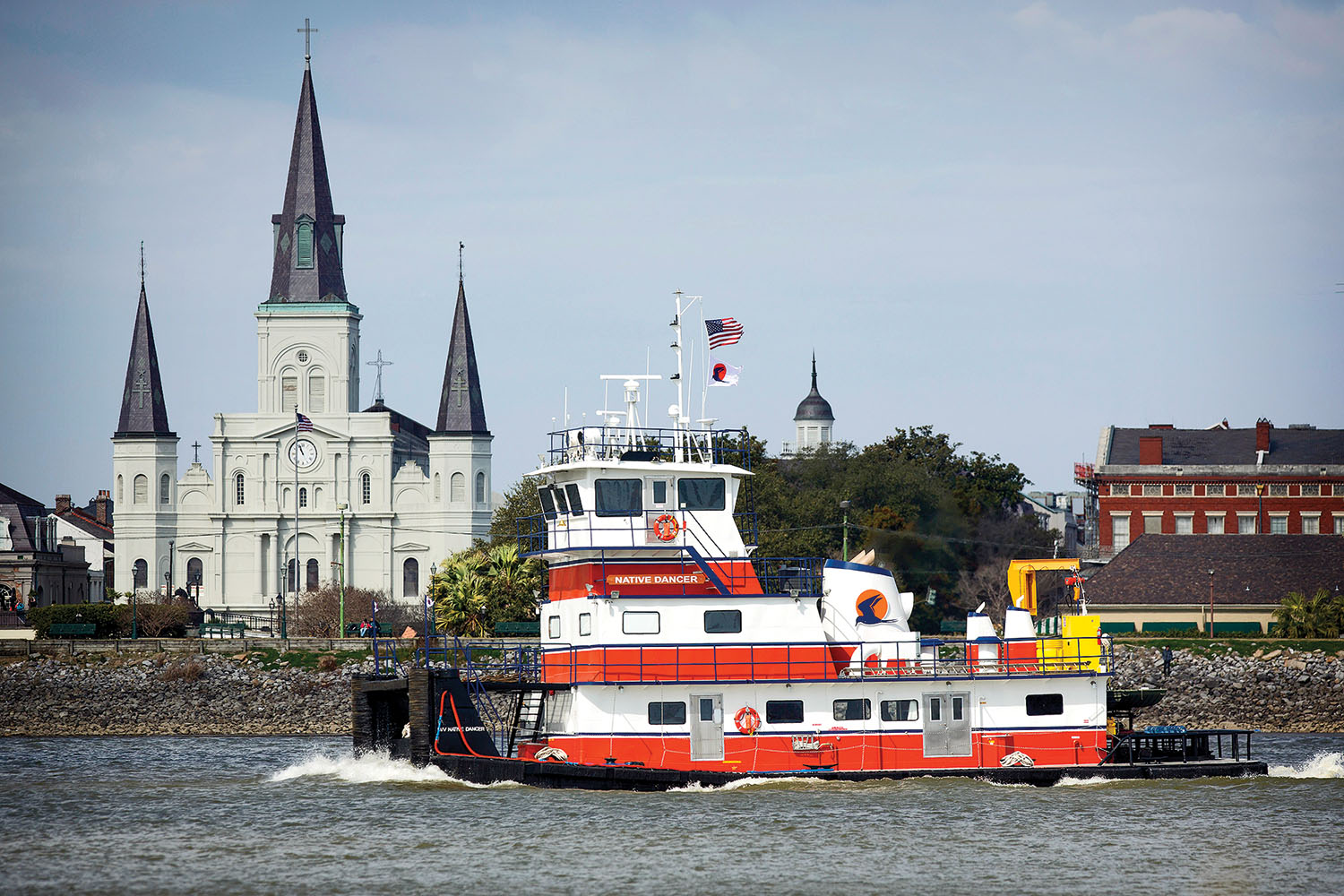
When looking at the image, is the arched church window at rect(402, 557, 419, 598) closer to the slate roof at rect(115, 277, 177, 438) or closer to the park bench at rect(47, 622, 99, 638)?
the slate roof at rect(115, 277, 177, 438)

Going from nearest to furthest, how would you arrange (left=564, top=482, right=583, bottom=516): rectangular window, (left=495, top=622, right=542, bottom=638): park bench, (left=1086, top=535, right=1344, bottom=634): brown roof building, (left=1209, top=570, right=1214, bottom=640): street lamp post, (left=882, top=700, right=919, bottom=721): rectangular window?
(left=882, top=700, right=919, bottom=721): rectangular window, (left=564, top=482, right=583, bottom=516): rectangular window, (left=495, top=622, right=542, bottom=638): park bench, (left=1209, top=570, right=1214, bottom=640): street lamp post, (left=1086, top=535, right=1344, bottom=634): brown roof building

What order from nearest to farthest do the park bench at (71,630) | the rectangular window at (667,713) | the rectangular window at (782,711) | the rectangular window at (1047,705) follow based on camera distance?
the rectangular window at (667,713) < the rectangular window at (782,711) < the rectangular window at (1047,705) < the park bench at (71,630)

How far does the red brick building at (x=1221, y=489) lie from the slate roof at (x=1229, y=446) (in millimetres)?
44

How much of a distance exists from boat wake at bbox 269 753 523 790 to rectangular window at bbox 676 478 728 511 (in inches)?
235

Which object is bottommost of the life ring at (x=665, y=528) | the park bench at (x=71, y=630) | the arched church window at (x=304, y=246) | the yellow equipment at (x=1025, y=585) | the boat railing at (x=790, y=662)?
the park bench at (x=71, y=630)

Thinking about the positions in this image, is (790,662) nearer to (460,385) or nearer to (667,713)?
(667,713)

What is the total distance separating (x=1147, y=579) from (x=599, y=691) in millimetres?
40643

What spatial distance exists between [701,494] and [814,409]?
407ft

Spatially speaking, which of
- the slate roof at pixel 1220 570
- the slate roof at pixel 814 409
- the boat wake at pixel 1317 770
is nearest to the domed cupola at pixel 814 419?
the slate roof at pixel 814 409

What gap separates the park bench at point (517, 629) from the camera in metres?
56.8

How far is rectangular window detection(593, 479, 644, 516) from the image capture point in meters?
30.8

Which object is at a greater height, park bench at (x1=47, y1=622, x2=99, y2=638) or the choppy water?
park bench at (x1=47, y1=622, x2=99, y2=638)

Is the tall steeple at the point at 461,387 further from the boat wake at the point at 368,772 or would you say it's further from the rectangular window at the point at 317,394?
the boat wake at the point at 368,772

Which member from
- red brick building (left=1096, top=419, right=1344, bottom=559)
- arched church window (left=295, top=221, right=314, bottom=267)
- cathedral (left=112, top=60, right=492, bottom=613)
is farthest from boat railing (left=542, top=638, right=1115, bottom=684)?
arched church window (left=295, top=221, right=314, bottom=267)
